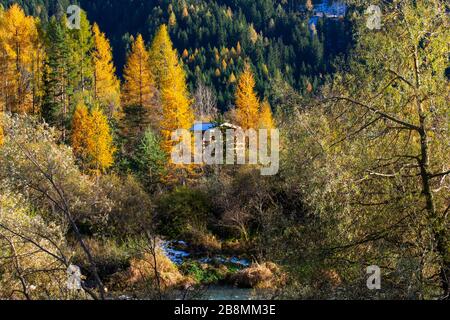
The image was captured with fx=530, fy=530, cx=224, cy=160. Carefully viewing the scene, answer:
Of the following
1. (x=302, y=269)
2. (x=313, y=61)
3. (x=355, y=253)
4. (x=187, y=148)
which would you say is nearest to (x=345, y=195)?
(x=355, y=253)

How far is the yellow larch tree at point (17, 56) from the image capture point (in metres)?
40.7

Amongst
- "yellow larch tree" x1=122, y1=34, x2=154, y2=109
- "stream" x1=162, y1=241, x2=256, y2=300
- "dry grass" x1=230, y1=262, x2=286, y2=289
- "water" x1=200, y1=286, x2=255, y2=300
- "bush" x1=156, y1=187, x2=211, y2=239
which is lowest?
"water" x1=200, y1=286, x2=255, y2=300

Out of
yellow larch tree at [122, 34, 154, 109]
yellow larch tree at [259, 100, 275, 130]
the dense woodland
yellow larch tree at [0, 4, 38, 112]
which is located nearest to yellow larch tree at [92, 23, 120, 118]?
the dense woodland

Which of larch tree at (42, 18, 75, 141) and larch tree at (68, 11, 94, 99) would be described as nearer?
larch tree at (42, 18, 75, 141)

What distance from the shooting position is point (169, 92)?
33781 mm

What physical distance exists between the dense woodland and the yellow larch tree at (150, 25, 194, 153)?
0.42ft

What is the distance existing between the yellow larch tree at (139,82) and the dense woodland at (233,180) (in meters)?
0.18

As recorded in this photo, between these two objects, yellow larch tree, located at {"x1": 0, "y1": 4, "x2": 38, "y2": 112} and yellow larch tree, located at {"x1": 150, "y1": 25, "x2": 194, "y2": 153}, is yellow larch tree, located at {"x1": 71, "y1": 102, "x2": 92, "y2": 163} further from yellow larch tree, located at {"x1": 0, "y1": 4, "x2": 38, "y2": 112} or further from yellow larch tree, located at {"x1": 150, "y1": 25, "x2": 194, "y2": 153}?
yellow larch tree, located at {"x1": 0, "y1": 4, "x2": 38, "y2": 112}

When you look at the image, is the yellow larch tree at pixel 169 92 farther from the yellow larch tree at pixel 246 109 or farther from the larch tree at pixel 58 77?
the larch tree at pixel 58 77

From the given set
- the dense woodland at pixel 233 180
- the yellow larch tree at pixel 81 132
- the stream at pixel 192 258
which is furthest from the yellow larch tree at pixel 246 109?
the stream at pixel 192 258

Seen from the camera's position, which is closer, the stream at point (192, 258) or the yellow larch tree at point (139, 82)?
the stream at point (192, 258)

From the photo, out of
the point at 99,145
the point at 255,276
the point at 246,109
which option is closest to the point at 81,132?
the point at 99,145

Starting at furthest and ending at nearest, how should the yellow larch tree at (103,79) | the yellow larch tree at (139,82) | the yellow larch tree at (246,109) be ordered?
the yellow larch tree at (103,79) < the yellow larch tree at (139,82) < the yellow larch tree at (246,109)

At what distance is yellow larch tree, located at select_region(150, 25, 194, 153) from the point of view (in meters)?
33.4
